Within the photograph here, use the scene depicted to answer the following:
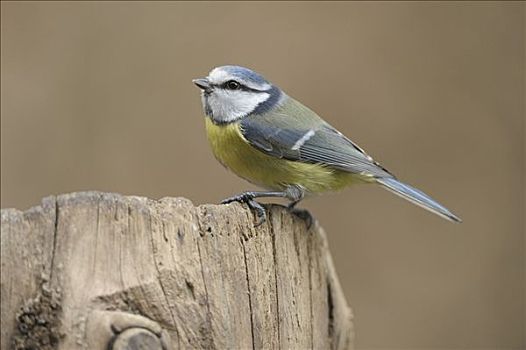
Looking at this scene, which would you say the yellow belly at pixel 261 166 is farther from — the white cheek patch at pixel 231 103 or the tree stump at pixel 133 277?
the tree stump at pixel 133 277

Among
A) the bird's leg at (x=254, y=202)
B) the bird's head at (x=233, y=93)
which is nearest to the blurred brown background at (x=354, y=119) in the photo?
the bird's head at (x=233, y=93)

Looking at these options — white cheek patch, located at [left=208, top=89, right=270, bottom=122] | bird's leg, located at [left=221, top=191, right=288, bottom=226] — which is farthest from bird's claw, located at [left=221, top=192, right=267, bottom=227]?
white cheek patch, located at [left=208, top=89, right=270, bottom=122]

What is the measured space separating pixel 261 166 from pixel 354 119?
181 cm

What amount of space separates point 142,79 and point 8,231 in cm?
266

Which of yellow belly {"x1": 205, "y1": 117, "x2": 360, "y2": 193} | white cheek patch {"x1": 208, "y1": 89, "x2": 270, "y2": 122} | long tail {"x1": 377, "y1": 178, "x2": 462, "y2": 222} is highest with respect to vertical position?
white cheek patch {"x1": 208, "y1": 89, "x2": 270, "y2": 122}

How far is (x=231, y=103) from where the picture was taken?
9.48 feet

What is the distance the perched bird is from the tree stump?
0.67 m

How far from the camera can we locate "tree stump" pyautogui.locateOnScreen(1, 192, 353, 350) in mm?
1751

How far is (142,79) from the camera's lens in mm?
4363

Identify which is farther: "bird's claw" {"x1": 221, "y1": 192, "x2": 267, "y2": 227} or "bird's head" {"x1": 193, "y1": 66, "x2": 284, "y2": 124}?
"bird's head" {"x1": 193, "y1": 66, "x2": 284, "y2": 124}

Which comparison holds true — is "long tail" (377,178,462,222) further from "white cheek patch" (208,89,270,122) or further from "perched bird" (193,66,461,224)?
"white cheek patch" (208,89,270,122)

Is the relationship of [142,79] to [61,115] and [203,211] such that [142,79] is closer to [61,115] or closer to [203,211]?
[61,115]

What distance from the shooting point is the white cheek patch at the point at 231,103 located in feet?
9.42

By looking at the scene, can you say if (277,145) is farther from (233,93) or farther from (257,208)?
(257,208)
